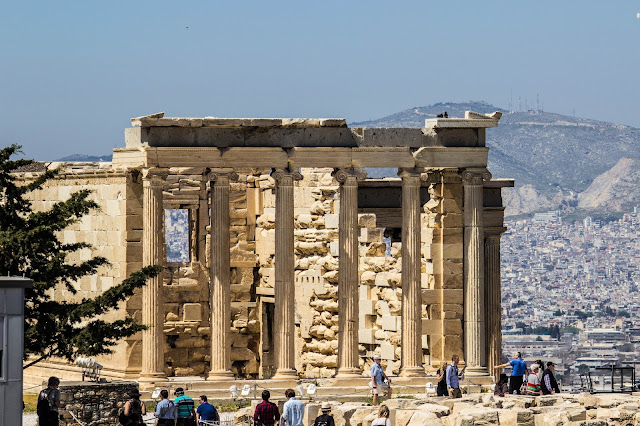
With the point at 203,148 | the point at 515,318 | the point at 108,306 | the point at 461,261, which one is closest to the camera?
the point at 108,306

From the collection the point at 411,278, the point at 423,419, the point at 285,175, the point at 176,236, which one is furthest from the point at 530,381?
the point at 176,236

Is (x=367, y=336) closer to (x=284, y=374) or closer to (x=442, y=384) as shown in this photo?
(x=284, y=374)

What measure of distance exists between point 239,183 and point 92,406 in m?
15.0

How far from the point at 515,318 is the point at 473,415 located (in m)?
141

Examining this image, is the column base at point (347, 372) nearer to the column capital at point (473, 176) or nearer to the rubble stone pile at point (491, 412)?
the rubble stone pile at point (491, 412)

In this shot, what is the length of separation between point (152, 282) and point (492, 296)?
401 inches

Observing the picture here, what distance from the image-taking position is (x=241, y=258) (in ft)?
170

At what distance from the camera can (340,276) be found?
46250 millimetres

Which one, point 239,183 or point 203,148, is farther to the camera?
point 239,183

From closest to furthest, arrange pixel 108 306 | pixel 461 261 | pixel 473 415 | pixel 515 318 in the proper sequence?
1. pixel 473 415
2. pixel 108 306
3. pixel 461 261
4. pixel 515 318

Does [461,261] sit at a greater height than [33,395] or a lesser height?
greater

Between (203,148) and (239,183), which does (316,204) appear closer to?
(239,183)

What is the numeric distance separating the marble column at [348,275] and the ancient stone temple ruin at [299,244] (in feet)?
0.11

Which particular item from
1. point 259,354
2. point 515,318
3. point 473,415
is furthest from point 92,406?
point 515,318
